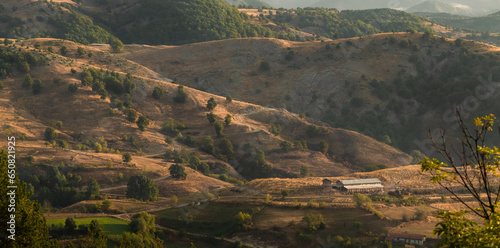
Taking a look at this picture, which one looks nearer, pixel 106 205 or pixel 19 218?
pixel 19 218

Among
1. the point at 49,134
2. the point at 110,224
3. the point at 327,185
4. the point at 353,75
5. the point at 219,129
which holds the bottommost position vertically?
the point at 110,224

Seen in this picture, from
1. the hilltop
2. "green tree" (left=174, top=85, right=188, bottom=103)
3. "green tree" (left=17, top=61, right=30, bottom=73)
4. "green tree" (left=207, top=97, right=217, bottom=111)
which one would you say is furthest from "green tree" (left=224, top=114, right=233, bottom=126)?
"green tree" (left=17, top=61, right=30, bottom=73)

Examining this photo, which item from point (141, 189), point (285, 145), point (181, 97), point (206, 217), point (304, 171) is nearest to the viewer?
point (206, 217)

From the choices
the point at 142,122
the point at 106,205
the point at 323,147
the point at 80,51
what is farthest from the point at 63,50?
the point at 106,205

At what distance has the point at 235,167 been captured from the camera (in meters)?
82.2

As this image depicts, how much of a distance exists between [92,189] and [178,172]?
12516 mm

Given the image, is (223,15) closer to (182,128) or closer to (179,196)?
(182,128)

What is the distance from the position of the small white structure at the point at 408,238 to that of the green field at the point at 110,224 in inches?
1063

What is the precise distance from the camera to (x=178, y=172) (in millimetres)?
66500

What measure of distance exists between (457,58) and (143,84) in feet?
283

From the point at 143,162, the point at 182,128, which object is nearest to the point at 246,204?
the point at 143,162

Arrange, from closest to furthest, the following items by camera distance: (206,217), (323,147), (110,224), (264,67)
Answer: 1. (110,224)
2. (206,217)
3. (323,147)
4. (264,67)

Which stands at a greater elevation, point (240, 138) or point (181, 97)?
point (181, 97)

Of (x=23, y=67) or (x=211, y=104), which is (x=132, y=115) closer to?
(x=211, y=104)
